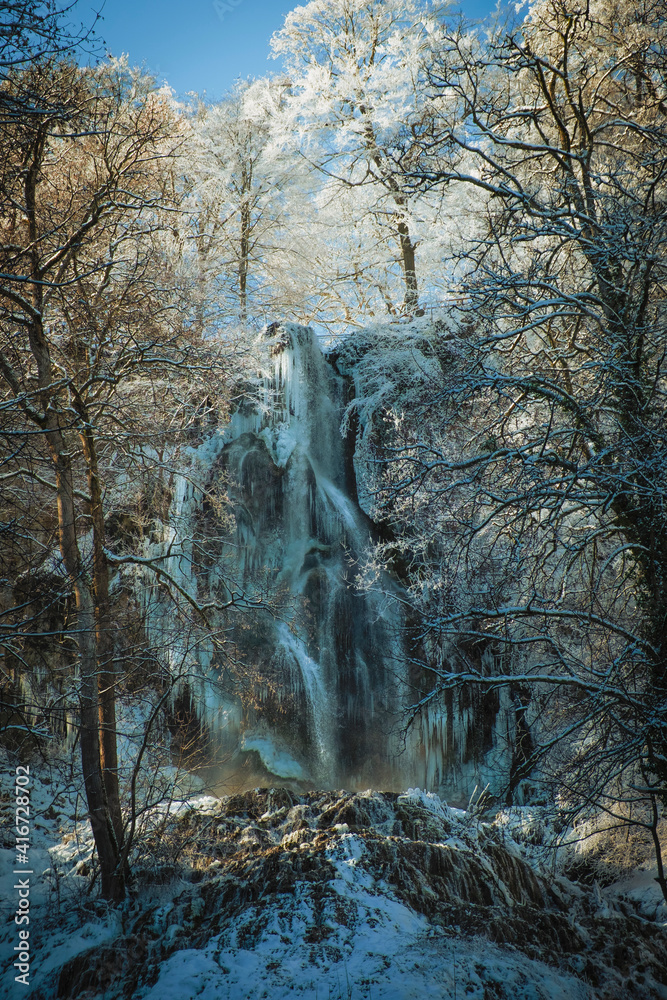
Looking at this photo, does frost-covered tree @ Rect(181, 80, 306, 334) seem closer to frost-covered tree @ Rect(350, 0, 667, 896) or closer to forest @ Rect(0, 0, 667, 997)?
forest @ Rect(0, 0, 667, 997)

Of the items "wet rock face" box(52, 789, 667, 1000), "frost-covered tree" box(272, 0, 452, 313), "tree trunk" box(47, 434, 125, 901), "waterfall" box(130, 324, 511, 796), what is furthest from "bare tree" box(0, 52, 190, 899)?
"frost-covered tree" box(272, 0, 452, 313)

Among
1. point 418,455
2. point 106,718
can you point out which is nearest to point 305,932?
point 106,718

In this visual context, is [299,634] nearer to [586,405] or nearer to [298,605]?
[298,605]

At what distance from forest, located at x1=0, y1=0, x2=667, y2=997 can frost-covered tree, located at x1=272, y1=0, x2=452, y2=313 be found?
0.09 metres

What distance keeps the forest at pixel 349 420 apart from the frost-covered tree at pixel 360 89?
3.4 inches

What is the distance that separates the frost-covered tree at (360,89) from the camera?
12.9 meters

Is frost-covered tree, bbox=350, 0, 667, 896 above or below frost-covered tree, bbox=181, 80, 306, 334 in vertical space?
below

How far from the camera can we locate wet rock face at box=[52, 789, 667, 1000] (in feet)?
14.9

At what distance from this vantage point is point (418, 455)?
18.8 ft

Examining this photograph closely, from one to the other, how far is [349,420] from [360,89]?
23.2 ft

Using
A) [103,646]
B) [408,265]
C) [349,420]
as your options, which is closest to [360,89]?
[408,265]

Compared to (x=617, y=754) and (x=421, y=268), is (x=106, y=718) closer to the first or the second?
(x=617, y=754)

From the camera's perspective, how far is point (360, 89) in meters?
13.0

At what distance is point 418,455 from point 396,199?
32.7ft
